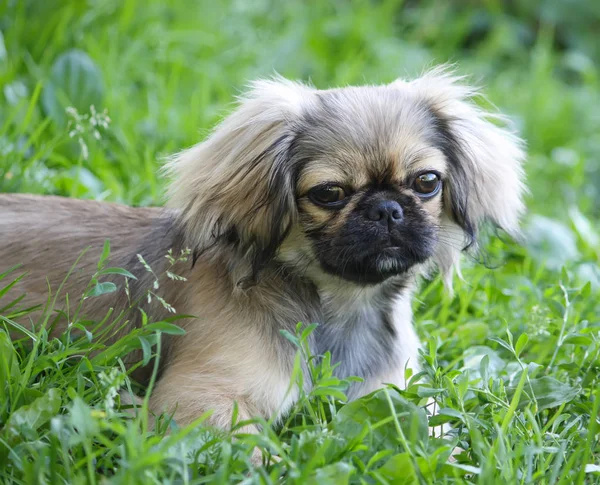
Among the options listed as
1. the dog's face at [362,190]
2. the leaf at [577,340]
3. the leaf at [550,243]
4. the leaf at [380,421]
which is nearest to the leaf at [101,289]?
the dog's face at [362,190]

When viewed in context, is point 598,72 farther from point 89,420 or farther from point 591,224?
point 89,420

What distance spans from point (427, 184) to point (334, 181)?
0.32 m

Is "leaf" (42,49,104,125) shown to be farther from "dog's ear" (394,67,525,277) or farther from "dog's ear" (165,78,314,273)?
"dog's ear" (394,67,525,277)

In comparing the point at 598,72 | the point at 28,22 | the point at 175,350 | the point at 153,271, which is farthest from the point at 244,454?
the point at 598,72

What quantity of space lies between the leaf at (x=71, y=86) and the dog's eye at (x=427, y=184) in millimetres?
2041

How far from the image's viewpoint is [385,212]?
2426 mm

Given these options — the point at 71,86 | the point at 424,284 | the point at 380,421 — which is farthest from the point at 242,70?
the point at 380,421

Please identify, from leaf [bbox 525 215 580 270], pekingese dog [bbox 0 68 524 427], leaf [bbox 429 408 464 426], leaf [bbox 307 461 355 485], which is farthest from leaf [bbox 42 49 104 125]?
leaf [bbox 307 461 355 485]

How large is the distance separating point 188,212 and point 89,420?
90 centimetres

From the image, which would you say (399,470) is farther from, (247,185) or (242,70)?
(242,70)

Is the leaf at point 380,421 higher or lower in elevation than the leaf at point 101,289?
lower

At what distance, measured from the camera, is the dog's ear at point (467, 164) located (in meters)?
2.72

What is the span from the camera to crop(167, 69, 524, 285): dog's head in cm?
246

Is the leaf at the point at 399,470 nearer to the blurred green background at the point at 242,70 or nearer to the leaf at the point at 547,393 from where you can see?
the leaf at the point at 547,393
